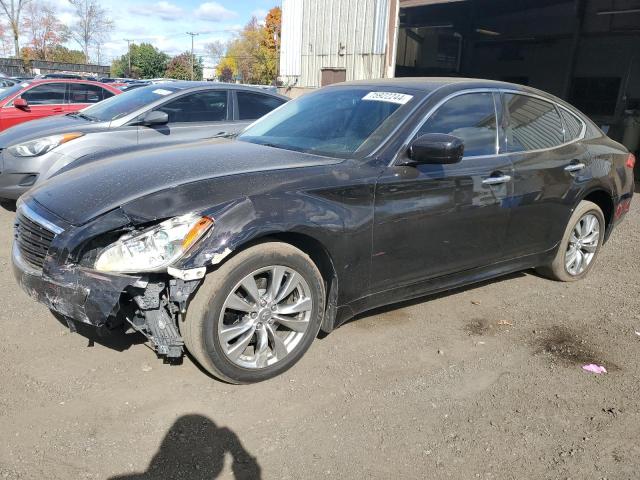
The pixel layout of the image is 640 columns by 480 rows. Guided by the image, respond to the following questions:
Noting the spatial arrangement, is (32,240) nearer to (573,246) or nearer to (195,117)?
(195,117)

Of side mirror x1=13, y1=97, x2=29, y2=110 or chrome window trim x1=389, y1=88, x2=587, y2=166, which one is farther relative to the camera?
side mirror x1=13, y1=97, x2=29, y2=110

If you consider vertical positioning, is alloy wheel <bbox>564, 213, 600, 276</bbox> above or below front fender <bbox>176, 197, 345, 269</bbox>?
below

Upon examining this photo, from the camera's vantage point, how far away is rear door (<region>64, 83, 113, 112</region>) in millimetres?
10703

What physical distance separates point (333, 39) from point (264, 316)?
16.5 m

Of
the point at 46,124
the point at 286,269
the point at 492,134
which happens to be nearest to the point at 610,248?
the point at 492,134

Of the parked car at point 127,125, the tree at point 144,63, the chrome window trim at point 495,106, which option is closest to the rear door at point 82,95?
the parked car at point 127,125

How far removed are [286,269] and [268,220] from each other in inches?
12.8

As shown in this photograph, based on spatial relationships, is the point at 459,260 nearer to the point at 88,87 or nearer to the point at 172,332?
the point at 172,332

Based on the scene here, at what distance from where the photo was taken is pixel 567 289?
4.91m

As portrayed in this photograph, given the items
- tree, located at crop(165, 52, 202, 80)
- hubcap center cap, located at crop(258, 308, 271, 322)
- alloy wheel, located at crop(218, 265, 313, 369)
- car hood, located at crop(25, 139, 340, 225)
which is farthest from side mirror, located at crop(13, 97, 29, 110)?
tree, located at crop(165, 52, 202, 80)

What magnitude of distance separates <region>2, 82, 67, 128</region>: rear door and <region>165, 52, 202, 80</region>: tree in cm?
6654

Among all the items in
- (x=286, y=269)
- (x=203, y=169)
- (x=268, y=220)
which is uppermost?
(x=203, y=169)

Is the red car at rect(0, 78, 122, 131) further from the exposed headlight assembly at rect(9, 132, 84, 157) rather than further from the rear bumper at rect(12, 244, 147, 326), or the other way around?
the rear bumper at rect(12, 244, 147, 326)

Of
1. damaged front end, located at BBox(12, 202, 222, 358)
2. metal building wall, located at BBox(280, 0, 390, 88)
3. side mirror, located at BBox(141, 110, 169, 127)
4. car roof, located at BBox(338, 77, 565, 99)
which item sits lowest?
damaged front end, located at BBox(12, 202, 222, 358)
